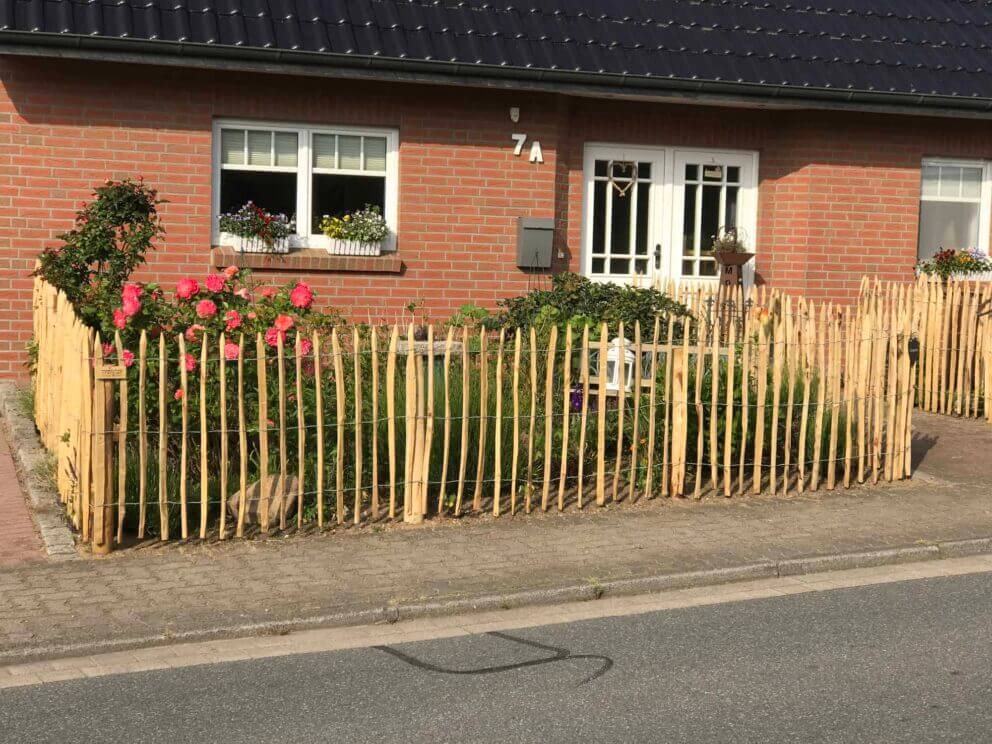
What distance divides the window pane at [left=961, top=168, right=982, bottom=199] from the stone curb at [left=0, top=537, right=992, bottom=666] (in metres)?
8.77

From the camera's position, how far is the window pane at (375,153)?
44.2ft

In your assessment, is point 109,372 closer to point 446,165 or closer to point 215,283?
point 215,283

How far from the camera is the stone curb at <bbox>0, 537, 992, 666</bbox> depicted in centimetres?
588

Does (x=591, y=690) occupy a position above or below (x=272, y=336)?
below

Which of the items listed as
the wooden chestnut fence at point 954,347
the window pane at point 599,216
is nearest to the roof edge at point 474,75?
the window pane at point 599,216

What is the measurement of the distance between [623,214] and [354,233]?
320 cm

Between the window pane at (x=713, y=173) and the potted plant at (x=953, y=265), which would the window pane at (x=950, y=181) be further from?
the window pane at (x=713, y=173)

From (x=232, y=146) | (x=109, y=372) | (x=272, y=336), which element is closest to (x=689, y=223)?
(x=232, y=146)

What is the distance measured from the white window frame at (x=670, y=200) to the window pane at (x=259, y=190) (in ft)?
10.6

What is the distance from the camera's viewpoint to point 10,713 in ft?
16.6

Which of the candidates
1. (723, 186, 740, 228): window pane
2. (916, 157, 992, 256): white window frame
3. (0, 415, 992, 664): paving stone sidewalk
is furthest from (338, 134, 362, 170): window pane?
(916, 157, 992, 256): white window frame

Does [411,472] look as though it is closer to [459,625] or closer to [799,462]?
[459,625]

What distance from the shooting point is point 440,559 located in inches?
288

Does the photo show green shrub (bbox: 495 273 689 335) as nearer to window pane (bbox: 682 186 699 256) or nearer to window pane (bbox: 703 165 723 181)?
window pane (bbox: 682 186 699 256)
